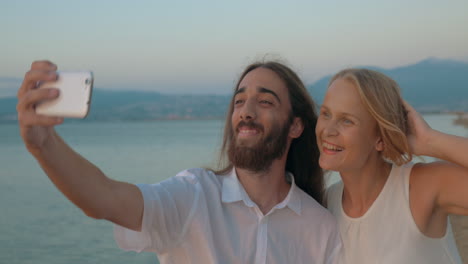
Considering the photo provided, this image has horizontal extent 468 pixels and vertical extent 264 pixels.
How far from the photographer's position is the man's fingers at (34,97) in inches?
74.4

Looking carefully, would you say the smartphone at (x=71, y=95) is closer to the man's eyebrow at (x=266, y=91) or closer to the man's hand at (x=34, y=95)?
the man's hand at (x=34, y=95)

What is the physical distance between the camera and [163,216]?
298 cm

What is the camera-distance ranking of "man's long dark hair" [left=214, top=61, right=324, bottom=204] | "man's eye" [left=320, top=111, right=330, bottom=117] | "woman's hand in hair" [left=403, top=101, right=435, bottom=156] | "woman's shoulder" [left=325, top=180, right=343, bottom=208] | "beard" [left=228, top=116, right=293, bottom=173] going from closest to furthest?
"woman's hand in hair" [left=403, top=101, right=435, bottom=156] → "man's eye" [left=320, top=111, right=330, bottom=117] → "beard" [left=228, top=116, right=293, bottom=173] → "woman's shoulder" [left=325, top=180, right=343, bottom=208] → "man's long dark hair" [left=214, top=61, right=324, bottom=204]

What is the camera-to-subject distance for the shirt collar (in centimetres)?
351

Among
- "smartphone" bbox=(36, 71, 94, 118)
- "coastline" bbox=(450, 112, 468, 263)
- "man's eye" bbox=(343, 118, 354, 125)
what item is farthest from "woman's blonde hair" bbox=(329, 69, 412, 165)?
"coastline" bbox=(450, 112, 468, 263)

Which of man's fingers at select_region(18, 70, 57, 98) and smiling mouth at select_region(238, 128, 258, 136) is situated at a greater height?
man's fingers at select_region(18, 70, 57, 98)

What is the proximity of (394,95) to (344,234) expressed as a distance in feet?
3.40

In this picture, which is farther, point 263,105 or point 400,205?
point 263,105

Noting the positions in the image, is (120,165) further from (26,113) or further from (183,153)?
(26,113)

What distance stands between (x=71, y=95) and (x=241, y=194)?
188 cm

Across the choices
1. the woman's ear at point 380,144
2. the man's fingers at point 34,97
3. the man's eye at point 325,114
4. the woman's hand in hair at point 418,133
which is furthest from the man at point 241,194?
the woman's hand in hair at point 418,133

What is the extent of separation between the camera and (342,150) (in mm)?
3486

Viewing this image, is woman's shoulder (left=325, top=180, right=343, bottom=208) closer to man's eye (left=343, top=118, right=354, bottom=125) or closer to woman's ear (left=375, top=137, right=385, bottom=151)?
woman's ear (left=375, top=137, right=385, bottom=151)

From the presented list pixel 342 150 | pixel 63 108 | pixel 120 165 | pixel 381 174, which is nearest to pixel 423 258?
pixel 381 174
